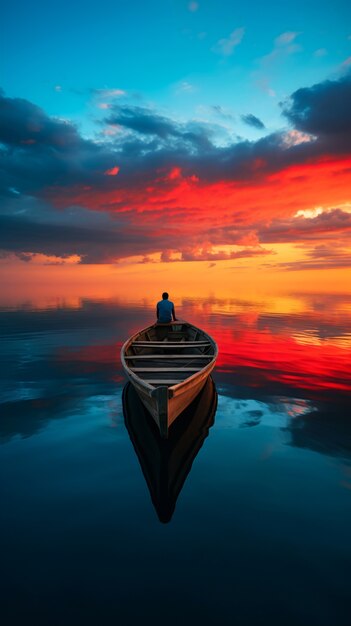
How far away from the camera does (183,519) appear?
19.0ft

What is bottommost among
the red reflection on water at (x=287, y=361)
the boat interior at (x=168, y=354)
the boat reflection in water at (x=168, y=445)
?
the red reflection on water at (x=287, y=361)

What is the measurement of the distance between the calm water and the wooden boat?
1530mm

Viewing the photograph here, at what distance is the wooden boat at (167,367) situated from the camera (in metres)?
7.34

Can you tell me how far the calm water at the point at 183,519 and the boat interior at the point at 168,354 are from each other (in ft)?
5.75

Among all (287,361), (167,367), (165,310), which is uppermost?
(165,310)

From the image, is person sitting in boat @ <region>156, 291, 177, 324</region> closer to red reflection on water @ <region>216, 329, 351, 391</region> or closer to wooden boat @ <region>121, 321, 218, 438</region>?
wooden boat @ <region>121, 321, 218, 438</region>

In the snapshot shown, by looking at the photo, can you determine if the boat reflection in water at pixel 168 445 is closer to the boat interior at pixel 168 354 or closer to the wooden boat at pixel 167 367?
the wooden boat at pixel 167 367

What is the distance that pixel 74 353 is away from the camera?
20.6 metres

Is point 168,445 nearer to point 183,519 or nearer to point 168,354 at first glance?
point 183,519

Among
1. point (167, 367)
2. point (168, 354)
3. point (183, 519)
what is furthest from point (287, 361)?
point (183, 519)

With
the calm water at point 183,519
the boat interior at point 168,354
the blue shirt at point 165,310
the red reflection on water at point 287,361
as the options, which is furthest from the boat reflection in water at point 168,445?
the blue shirt at point 165,310

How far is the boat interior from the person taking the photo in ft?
36.2

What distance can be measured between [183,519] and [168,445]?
2.86 meters

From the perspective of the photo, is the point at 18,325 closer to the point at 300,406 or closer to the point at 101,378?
the point at 101,378
